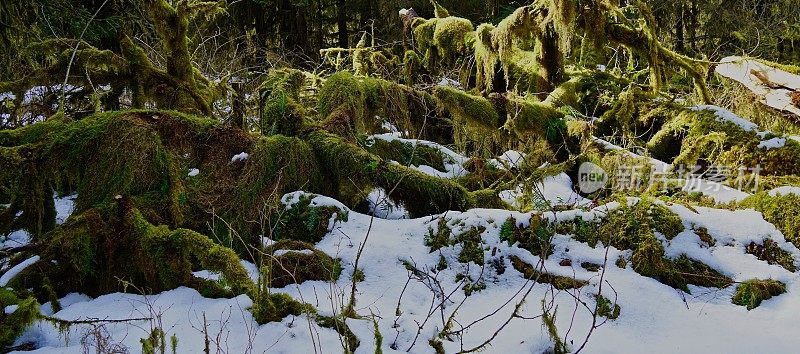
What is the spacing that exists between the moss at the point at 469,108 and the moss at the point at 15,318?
3.87 m

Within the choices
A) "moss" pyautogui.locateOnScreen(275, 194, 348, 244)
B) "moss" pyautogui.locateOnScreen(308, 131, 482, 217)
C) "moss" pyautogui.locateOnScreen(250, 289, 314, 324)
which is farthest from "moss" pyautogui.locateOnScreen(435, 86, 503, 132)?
"moss" pyautogui.locateOnScreen(250, 289, 314, 324)

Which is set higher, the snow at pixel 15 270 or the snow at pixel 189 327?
the snow at pixel 15 270

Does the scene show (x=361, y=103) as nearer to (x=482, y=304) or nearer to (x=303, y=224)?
(x=303, y=224)

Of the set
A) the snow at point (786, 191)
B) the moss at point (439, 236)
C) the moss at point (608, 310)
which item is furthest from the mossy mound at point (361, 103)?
the snow at point (786, 191)

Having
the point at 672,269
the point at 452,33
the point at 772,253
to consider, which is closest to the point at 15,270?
the point at 672,269

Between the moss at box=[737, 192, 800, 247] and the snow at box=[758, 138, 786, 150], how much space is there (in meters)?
1.08

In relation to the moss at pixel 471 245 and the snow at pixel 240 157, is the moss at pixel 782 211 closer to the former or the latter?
the moss at pixel 471 245

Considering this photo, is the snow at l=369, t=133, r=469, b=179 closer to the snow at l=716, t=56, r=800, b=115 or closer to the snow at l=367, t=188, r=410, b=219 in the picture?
the snow at l=367, t=188, r=410, b=219

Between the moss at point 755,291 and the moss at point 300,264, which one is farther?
the moss at point 300,264

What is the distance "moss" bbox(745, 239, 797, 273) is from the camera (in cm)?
359

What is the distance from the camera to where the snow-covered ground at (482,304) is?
2.84 meters

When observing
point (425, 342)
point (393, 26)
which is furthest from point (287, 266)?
point (393, 26)

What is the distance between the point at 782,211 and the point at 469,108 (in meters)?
2.84

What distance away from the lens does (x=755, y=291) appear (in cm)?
327
